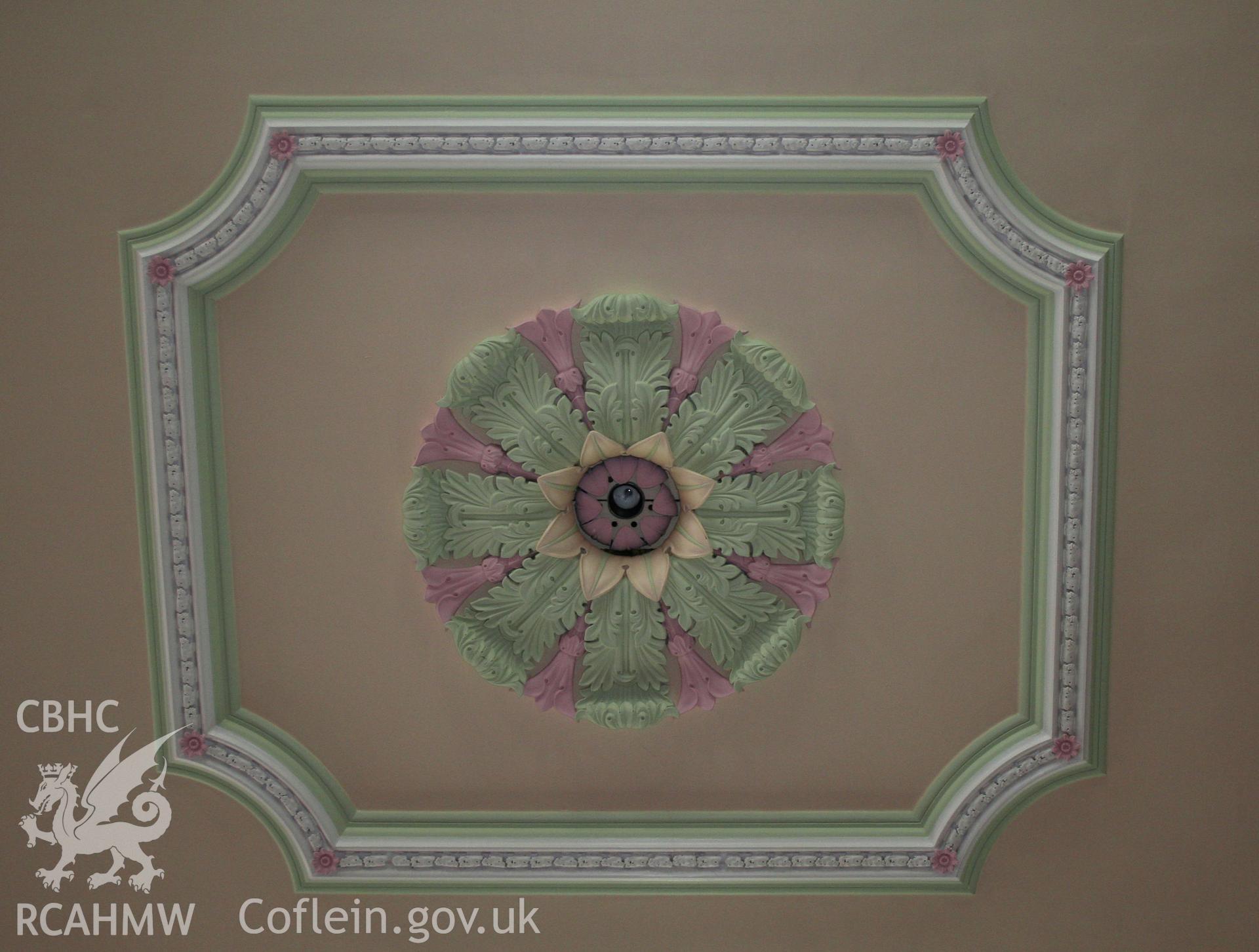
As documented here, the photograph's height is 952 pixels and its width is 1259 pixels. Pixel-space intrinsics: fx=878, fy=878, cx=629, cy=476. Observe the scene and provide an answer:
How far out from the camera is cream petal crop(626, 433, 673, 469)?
238 cm

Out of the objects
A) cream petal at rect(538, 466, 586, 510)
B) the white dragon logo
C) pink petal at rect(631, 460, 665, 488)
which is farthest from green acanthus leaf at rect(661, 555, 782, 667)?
the white dragon logo

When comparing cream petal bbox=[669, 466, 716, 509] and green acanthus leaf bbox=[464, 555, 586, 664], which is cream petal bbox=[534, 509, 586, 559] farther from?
cream petal bbox=[669, 466, 716, 509]

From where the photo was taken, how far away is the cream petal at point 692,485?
2.39 metres

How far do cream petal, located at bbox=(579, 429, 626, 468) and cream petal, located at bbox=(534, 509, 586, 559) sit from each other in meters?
0.16

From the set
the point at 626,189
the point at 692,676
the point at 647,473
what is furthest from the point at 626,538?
the point at 626,189

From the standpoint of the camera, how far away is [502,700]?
2.57 m

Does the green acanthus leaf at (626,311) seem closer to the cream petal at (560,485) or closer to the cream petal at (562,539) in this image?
the cream petal at (560,485)

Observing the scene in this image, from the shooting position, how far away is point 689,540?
2.44 meters

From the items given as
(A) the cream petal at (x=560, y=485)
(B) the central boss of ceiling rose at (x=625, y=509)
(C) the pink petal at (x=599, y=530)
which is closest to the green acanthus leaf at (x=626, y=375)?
(B) the central boss of ceiling rose at (x=625, y=509)

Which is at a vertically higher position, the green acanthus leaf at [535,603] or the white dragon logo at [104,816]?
the green acanthus leaf at [535,603]

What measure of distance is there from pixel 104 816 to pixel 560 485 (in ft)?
5.55

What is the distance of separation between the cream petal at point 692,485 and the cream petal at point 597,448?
161 millimetres

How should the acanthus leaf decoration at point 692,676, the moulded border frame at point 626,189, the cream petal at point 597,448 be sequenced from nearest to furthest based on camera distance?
the moulded border frame at point 626,189
the cream petal at point 597,448
the acanthus leaf decoration at point 692,676

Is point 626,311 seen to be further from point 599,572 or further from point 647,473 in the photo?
point 599,572
